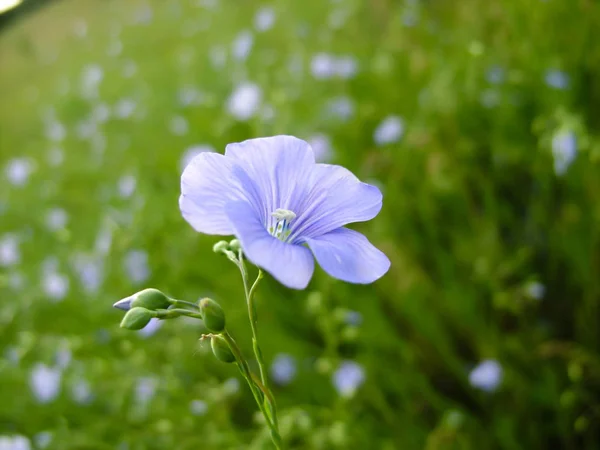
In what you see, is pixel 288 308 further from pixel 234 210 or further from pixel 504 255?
pixel 234 210

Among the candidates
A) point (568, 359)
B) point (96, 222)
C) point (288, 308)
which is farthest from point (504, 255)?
point (96, 222)

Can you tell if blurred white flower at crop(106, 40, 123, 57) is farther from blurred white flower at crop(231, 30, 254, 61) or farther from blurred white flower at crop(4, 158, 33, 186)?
blurred white flower at crop(231, 30, 254, 61)

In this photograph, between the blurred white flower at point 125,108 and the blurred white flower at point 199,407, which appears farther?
the blurred white flower at point 125,108

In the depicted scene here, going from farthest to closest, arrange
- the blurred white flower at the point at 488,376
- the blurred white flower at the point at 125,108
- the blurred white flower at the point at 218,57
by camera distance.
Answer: the blurred white flower at the point at 125,108 < the blurred white flower at the point at 218,57 < the blurred white flower at the point at 488,376

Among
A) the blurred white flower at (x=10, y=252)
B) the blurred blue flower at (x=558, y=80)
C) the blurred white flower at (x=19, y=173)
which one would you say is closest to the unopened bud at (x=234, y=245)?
the blurred blue flower at (x=558, y=80)

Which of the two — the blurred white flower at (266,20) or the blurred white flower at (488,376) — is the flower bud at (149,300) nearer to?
the blurred white flower at (488,376)

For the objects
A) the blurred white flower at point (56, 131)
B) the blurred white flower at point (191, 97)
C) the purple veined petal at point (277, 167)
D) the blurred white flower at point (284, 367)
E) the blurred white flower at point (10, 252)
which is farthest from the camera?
the blurred white flower at point (56, 131)
